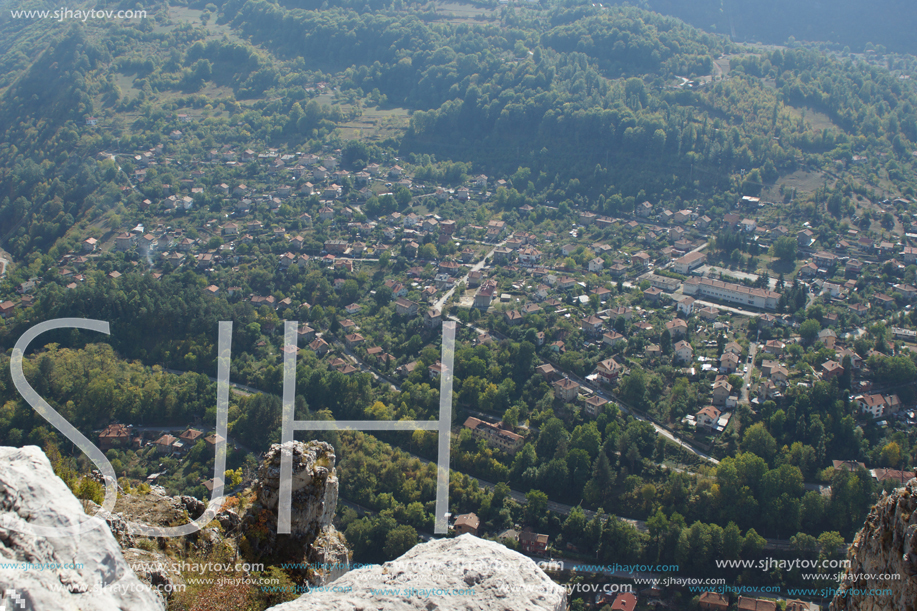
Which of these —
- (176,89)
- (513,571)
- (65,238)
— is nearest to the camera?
(513,571)

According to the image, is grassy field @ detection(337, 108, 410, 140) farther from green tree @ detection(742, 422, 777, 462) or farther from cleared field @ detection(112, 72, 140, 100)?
green tree @ detection(742, 422, 777, 462)

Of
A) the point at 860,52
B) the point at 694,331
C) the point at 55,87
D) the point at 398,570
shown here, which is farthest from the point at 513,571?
the point at 860,52

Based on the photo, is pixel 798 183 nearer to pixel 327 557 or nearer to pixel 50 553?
pixel 327 557

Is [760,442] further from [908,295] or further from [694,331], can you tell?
[908,295]

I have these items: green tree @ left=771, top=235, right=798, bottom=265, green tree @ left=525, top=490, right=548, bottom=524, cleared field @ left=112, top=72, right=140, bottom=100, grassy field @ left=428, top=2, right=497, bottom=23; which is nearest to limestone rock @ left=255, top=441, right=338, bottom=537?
green tree @ left=525, top=490, right=548, bottom=524

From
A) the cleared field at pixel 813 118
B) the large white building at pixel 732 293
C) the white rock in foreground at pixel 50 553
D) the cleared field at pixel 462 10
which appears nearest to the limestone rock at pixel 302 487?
the white rock in foreground at pixel 50 553

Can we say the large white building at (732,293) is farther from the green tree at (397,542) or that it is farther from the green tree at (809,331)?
the green tree at (397,542)
